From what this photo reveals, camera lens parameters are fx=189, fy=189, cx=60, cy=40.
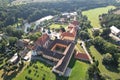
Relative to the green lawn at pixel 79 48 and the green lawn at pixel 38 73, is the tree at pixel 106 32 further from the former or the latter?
the green lawn at pixel 38 73

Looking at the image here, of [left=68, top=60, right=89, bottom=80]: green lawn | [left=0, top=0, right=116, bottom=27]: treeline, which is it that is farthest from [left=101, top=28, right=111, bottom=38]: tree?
[left=0, top=0, right=116, bottom=27]: treeline

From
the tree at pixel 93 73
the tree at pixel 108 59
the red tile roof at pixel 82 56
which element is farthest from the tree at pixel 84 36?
the tree at pixel 93 73

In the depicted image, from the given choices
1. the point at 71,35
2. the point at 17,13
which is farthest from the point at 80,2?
the point at 71,35

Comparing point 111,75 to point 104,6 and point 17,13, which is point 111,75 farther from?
point 104,6

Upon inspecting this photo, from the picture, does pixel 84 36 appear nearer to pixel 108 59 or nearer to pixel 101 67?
pixel 108 59

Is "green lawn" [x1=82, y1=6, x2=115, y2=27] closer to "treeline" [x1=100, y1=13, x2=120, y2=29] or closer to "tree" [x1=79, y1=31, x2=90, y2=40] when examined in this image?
→ "treeline" [x1=100, y1=13, x2=120, y2=29]

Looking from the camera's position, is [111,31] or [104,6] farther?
[104,6]
